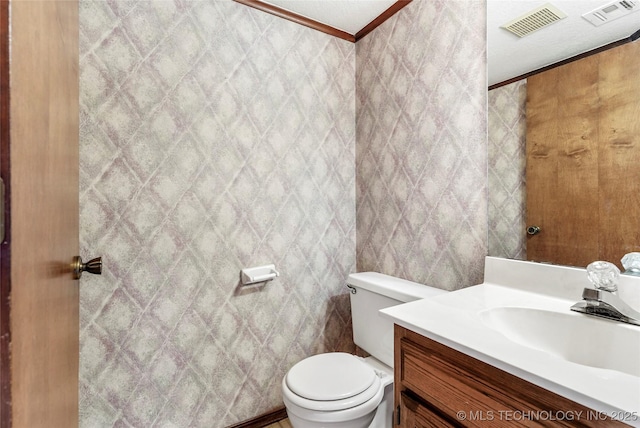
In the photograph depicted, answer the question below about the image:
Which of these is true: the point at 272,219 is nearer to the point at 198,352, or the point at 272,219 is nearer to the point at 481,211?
the point at 198,352

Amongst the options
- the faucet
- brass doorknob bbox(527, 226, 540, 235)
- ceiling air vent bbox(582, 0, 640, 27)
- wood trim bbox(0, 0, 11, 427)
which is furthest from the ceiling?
wood trim bbox(0, 0, 11, 427)

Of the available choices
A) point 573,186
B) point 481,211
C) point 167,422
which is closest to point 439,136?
point 481,211

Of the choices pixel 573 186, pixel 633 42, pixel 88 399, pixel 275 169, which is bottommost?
pixel 88 399

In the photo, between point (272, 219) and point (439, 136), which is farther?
point (272, 219)

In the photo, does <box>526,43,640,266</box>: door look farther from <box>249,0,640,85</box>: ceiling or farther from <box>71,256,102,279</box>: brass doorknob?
<box>71,256,102,279</box>: brass doorknob

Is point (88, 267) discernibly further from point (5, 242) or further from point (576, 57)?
point (576, 57)

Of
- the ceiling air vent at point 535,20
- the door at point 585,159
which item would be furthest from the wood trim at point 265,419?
the ceiling air vent at point 535,20

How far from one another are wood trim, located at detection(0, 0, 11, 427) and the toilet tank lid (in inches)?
49.7

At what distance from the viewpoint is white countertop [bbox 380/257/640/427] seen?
0.55 metres

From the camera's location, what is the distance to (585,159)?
1010 millimetres

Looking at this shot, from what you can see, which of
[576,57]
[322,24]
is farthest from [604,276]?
[322,24]

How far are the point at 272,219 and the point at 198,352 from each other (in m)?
0.71

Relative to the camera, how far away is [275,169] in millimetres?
1675

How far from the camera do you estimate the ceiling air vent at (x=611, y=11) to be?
92 centimetres
